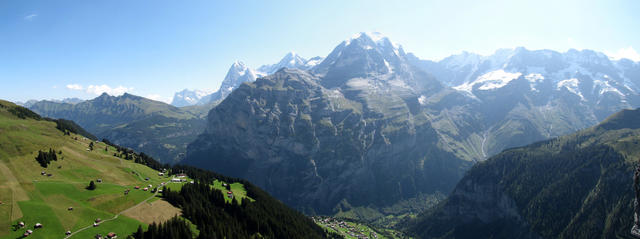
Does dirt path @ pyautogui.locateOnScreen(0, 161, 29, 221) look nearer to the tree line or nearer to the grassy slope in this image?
the grassy slope

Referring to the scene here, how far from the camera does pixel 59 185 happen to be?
98.4 m

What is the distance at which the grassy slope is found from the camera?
8041 centimetres

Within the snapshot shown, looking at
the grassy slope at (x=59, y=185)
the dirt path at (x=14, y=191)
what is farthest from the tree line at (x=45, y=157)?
the dirt path at (x=14, y=191)

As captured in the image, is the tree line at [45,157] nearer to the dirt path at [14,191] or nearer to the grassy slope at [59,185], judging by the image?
the grassy slope at [59,185]

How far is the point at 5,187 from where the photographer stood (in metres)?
87.2

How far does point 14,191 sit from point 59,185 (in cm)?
1152

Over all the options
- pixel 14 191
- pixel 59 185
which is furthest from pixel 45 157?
pixel 14 191

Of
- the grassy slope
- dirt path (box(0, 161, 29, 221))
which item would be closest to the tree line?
the grassy slope

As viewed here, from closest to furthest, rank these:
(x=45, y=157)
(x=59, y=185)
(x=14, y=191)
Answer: (x=14, y=191) < (x=59, y=185) < (x=45, y=157)

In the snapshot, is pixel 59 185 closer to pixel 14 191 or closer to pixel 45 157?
pixel 14 191

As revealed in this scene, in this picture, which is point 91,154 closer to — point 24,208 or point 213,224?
point 24,208

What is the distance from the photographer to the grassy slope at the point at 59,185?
8041cm

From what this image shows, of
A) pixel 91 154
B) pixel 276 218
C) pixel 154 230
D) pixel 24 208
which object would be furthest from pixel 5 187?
pixel 276 218

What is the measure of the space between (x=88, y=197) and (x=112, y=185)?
15.5m
